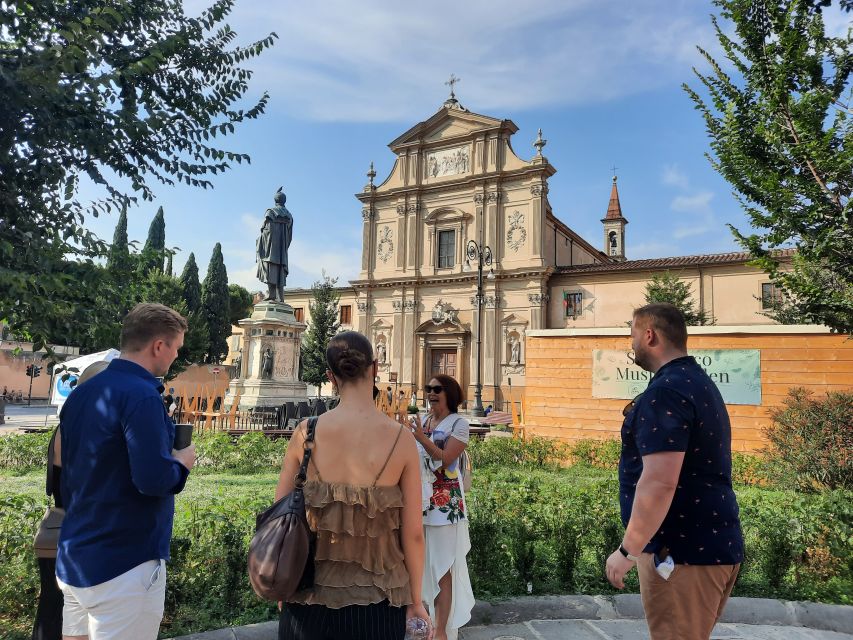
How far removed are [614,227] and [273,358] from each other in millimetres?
42521

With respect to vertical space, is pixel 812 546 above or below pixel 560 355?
below

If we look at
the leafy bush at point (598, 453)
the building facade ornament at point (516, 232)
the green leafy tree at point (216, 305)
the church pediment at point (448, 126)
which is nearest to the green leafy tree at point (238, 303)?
the green leafy tree at point (216, 305)

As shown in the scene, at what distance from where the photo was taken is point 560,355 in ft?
37.8

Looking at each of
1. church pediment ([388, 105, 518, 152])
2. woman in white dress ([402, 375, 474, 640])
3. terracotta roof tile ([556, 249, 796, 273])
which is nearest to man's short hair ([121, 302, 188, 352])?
woman in white dress ([402, 375, 474, 640])

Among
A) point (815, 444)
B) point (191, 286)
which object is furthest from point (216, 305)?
point (815, 444)

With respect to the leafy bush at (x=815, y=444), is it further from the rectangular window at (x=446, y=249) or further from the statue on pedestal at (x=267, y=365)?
the rectangular window at (x=446, y=249)

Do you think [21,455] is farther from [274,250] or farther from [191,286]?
[191,286]

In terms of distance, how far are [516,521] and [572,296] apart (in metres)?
26.8

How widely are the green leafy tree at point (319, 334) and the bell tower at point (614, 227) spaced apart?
2825 centimetres

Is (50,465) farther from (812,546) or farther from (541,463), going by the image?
(541,463)

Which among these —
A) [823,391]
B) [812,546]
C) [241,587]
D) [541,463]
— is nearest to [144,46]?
[241,587]

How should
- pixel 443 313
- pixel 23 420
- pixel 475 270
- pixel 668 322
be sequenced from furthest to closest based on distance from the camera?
pixel 443 313 → pixel 475 270 → pixel 23 420 → pixel 668 322

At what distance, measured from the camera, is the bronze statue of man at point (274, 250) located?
56.9 feet

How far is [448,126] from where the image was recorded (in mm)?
34250
